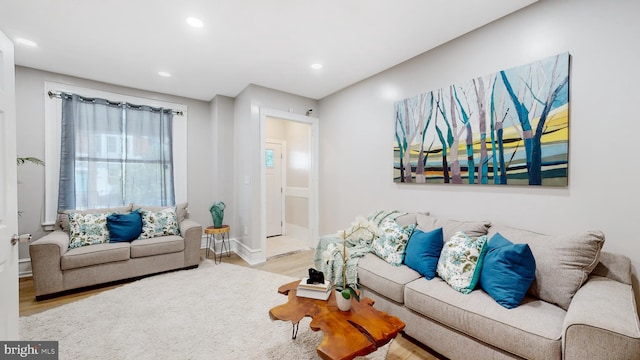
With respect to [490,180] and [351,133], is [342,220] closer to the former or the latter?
[351,133]

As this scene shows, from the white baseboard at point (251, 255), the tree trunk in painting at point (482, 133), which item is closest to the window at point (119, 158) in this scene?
the white baseboard at point (251, 255)

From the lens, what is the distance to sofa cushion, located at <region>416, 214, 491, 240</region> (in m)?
2.17

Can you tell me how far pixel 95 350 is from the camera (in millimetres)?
1899

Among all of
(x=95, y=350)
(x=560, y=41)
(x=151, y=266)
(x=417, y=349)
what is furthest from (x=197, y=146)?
(x=560, y=41)

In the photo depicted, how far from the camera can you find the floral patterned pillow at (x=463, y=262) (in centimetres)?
181

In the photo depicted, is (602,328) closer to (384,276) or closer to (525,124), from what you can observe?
(384,276)

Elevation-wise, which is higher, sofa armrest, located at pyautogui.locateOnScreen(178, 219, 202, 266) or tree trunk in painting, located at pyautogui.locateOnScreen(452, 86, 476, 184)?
tree trunk in painting, located at pyautogui.locateOnScreen(452, 86, 476, 184)

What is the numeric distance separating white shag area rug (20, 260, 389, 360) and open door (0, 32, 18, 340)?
80 cm

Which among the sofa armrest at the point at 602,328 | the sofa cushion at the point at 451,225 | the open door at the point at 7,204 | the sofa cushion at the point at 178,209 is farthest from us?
the sofa cushion at the point at 178,209

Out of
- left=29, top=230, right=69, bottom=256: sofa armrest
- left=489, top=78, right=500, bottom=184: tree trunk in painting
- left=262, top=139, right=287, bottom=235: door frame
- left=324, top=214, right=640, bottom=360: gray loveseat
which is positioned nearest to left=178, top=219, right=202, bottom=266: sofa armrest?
left=29, top=230, right=69, bottom=256: sofa armrest

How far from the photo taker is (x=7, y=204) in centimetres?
130

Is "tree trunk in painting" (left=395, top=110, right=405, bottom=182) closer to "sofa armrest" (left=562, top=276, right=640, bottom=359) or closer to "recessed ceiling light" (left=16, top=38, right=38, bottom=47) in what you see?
"sofa armrest" (left=562, top=276, right=640, bottom=359)

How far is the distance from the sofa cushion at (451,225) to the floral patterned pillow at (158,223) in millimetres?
3200

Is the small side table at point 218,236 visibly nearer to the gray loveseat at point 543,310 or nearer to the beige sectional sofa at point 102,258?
the beige sectional sofa at point 102,258
